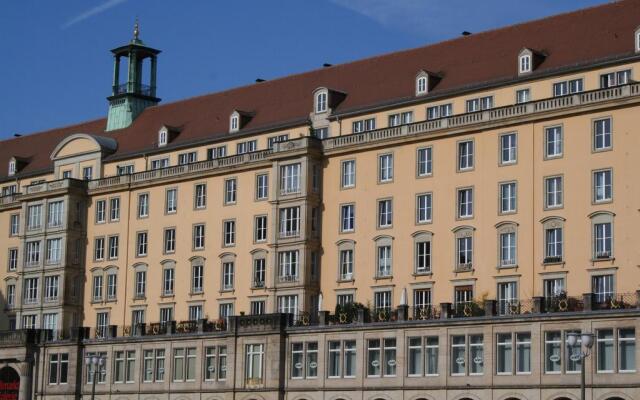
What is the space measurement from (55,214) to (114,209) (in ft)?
15.9

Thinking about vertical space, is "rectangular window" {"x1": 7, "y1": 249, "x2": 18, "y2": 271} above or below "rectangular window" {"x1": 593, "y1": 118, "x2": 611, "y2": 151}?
below

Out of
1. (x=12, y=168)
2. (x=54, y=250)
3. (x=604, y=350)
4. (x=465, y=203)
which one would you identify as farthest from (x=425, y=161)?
(x=12, y=168)

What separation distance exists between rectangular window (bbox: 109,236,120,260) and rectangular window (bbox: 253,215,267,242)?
13.4m

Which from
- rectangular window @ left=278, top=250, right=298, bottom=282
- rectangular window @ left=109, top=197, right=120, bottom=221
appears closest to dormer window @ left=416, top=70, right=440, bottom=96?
rectangular window @ left=278, top=250, right=298, bottom=282

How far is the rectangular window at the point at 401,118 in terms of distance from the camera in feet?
268

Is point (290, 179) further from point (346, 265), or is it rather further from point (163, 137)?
point (163, 137)

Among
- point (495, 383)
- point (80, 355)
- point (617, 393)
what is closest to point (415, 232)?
point (495, 383)

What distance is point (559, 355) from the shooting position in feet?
220

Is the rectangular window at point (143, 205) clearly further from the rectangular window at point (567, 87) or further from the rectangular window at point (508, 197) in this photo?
the rectangular window at point (567, 87)

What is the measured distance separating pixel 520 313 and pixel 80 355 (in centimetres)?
3500

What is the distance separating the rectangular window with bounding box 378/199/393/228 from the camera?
80.4 metres

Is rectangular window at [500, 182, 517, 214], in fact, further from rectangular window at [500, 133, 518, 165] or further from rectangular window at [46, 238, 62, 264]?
rectangular window at [46, 238, 62, 264]

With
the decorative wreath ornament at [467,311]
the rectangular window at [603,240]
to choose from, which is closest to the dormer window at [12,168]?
the decorative wreath ornament at [467,311]

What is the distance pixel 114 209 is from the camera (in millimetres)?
97188
